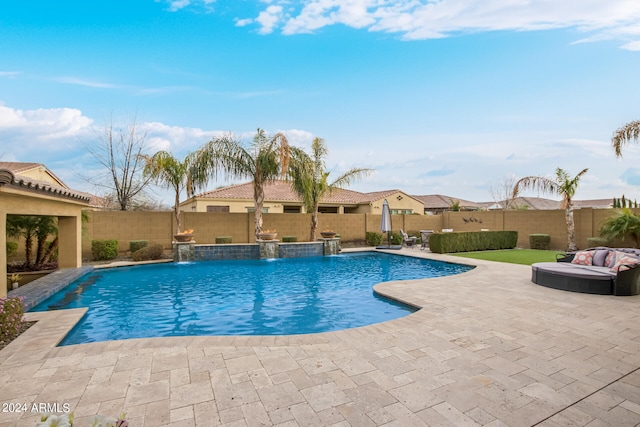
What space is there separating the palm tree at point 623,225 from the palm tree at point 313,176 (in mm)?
11276

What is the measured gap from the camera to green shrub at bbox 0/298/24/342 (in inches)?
188

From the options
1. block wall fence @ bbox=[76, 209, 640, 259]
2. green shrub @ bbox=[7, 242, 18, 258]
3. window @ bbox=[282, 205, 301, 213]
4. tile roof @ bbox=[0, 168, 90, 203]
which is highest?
window @ bbox=[282, 205, 301, 213]

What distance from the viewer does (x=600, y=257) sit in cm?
845

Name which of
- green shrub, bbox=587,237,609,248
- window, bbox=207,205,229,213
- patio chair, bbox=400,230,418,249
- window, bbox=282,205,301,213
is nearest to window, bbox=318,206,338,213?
window, bbox=282,205,301,213

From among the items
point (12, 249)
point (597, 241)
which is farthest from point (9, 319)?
point (597, 241)

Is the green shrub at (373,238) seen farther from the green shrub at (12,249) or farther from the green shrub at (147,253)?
the green shrub at (12,249)

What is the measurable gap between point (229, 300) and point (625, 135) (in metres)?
13.0

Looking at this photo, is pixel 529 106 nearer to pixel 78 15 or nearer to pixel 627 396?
pixel 627 396

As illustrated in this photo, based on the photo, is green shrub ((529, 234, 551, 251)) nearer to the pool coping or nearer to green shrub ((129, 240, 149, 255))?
the pool coping

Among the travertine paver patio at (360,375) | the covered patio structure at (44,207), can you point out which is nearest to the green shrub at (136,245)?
the covered patio structure at (44,207)

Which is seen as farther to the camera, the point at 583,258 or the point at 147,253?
the point at 147,253

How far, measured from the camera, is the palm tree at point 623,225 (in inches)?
546

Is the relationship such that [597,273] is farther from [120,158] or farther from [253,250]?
[120,158]

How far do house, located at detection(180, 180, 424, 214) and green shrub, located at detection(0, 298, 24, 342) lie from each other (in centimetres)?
1662
